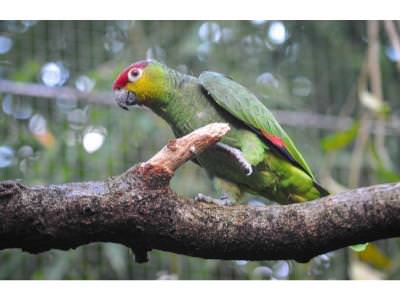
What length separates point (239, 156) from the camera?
4.95 ft

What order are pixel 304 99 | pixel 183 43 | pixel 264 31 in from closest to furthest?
pixel 264 31 < pixel 183 43 < pixel 304 99

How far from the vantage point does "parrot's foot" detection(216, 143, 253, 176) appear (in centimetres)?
151

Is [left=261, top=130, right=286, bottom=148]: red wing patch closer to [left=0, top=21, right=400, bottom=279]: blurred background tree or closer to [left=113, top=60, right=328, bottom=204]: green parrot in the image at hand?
[left=113, top=60, right=328, bottom=204]: green parrot

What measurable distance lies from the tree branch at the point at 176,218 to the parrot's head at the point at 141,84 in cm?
39

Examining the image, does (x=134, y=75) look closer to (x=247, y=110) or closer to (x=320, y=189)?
(x=247, y=110)

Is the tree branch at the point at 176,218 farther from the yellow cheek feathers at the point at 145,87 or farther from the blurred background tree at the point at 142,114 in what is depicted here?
the blurred background tree at the point at 142,114

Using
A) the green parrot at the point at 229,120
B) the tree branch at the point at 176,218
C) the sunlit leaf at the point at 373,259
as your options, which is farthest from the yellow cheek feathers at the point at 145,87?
the sunlit leaf at the point at 373,259

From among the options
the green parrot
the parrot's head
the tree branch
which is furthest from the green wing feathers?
the tree branch

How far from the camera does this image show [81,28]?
2373 millimetres

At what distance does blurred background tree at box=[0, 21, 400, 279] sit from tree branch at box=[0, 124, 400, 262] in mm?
923
